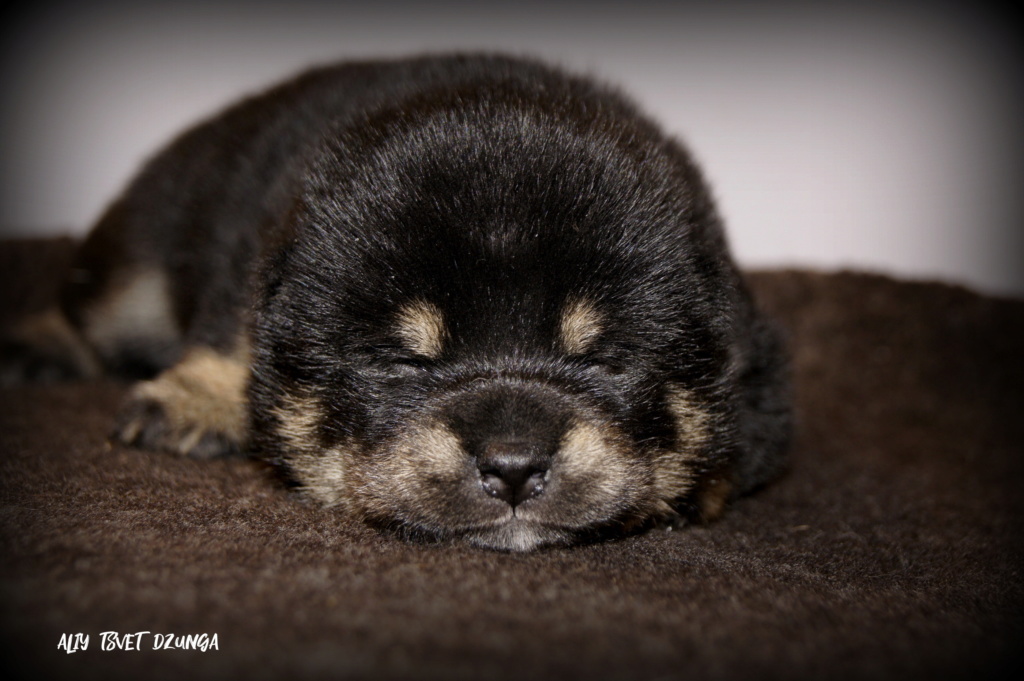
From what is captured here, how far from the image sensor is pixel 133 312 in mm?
3408

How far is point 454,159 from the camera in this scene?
196 cm

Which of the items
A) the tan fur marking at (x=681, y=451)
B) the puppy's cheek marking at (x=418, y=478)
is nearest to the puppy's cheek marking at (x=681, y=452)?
the tan fur marking at (x=681, y=451)

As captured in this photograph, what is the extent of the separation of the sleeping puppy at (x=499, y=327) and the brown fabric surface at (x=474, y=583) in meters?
0.12

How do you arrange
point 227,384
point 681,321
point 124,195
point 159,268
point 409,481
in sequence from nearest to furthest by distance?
point 409,481, point 681,321, point 227,384, point 159,268, point 124,195

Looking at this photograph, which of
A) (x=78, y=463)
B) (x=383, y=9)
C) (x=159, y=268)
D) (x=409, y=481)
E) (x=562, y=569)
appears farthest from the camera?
(x=383, y=9)

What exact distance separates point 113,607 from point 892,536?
188 cm

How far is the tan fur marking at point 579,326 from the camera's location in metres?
1.93

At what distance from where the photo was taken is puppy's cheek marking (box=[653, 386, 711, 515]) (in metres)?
2.06

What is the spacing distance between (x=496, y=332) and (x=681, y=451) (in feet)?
1.91

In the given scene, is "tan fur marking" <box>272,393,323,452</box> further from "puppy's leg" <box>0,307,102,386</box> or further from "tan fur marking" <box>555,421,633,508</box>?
"puppy's leg" <box>0,307,102,386</box>

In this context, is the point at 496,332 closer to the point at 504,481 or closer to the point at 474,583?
the point at 504,481

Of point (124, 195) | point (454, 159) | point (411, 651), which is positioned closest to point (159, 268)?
point (124, 195)

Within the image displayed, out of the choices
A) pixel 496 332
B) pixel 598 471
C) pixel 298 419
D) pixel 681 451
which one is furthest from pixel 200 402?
pixel 681 451

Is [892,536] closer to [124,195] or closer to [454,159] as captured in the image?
[454,159]
